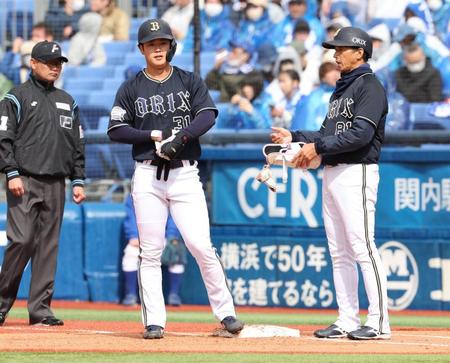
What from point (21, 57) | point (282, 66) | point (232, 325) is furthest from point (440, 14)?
point (232, 325)

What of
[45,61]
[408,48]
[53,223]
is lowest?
[53,223]

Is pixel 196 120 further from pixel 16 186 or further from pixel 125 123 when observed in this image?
pixel 16 186

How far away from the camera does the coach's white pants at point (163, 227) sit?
6770mm

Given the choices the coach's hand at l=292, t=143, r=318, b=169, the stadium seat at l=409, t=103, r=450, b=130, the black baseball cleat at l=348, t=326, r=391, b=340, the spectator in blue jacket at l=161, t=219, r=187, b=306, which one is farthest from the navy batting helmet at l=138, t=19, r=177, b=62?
the stadium seat at l=409, t=103, r=450, b=130

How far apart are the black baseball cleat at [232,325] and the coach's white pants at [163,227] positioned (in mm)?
32

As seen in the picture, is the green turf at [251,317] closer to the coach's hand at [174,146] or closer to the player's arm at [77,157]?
the player's arm at [77,157]

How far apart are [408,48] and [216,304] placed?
8140 mm

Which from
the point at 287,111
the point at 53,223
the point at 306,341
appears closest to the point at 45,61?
the point at 53,223

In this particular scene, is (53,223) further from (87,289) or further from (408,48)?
(408,48)

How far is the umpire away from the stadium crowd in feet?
18.5

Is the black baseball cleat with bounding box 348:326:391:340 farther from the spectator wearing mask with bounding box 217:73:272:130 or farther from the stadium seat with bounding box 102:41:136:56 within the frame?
the stadium seat with bounding box 102:41:136:56

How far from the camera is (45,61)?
803 centimetres

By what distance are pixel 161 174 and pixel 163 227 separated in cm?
35

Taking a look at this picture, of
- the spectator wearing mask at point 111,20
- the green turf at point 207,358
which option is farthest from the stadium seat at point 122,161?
the green turf at point 207,358
